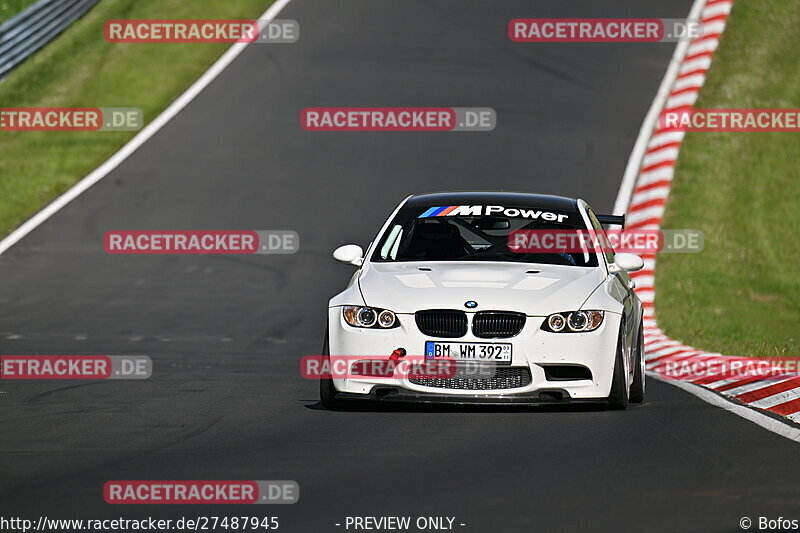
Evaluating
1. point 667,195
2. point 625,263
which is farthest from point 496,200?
point 667,195

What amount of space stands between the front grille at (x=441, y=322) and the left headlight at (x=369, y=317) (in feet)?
0.51

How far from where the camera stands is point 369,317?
971cm

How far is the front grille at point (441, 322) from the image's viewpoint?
377 inches

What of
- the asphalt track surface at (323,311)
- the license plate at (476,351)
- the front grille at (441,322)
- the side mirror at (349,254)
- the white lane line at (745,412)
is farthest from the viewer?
the side mirror at (349,254)

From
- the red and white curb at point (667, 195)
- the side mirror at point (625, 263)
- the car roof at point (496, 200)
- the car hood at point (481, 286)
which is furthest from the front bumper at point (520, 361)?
the car roof at point (496, 200)

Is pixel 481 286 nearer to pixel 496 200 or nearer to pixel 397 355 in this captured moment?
pixel 397 355

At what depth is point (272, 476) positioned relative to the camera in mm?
7383

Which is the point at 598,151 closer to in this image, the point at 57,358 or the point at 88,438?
the point at 57,358

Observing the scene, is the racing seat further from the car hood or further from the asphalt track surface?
the asphalt track surface

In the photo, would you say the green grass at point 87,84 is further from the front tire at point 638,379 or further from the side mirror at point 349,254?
the front tire at point 638,379

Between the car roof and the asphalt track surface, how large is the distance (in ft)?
4.98

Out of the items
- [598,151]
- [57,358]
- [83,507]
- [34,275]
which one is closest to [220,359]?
[57,358]

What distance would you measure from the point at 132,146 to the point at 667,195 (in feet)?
26.2

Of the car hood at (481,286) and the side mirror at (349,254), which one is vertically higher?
the side mirror at (349,254)
